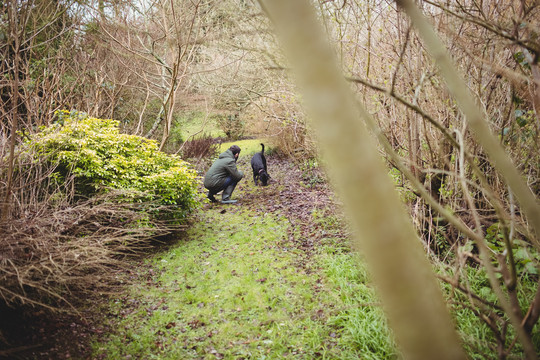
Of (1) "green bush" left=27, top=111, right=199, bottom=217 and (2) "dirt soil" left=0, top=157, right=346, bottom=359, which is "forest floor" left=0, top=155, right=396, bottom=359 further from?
(1) "green bush" left=27, top=111, right=199, bottom=217

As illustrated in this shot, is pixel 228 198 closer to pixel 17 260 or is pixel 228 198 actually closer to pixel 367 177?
pixel 17 260

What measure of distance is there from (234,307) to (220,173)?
466 cm

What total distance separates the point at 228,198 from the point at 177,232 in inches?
98.6

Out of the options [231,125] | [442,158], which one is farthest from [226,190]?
[231,125]

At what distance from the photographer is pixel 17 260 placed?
9.05 ft

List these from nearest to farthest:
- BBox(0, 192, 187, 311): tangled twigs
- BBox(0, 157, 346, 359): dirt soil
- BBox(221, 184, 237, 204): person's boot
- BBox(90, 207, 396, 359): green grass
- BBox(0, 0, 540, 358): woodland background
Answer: BBox(0, 0, 540, 358): woodland background → BBox(0, 192, 187, 311): tangled twigs → BBox(0, 157, 346, 359): dirt soil → BBox(90, 207, 396, 359): green grass → BBox(221, 184, 237, 204): person's boot

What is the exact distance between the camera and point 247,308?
13.7 feet

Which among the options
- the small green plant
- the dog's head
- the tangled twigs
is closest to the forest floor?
the tangled twigs

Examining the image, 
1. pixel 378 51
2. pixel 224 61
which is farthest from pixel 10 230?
pixel 224 61

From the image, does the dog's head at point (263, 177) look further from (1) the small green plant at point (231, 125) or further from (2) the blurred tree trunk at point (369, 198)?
(1) the small green plant at point (231, 125)

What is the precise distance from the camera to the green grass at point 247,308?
10.9ft

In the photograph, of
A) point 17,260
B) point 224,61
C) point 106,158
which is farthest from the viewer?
point 224,61

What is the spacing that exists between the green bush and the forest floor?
3.79ft

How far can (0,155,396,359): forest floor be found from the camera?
3.23 metres
